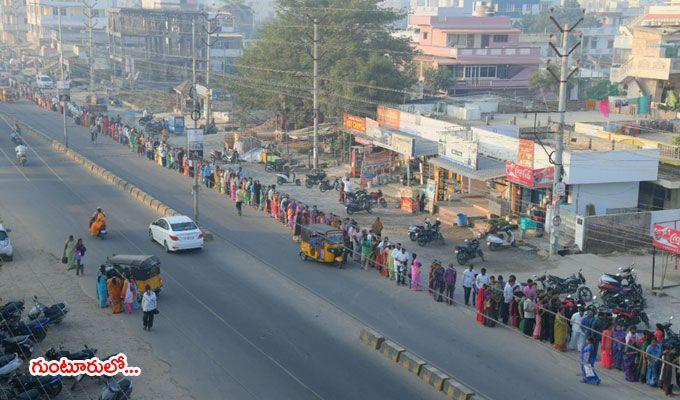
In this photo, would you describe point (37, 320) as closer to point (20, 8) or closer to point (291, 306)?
point (291, 306)

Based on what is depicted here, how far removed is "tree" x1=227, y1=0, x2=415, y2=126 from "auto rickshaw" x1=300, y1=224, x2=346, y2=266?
25.6 metres

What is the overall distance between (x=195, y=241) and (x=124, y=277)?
18.8 ft

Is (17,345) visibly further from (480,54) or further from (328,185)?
(480,54)

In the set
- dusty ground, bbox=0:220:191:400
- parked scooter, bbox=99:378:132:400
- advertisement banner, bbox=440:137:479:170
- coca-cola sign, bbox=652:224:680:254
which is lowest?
dusty ground, bbox=0:220:191:400

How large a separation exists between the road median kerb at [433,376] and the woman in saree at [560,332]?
3636mm

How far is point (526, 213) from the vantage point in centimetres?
3219

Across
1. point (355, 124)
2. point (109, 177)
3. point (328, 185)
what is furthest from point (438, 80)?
point (109, 177)

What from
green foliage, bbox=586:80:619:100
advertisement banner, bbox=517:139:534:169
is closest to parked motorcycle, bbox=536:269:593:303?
advertisement banner, bbox=517:139:534:169

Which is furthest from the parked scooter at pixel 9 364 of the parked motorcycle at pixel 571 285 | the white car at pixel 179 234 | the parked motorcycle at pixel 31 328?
the parked motorcycle at pixel 571 285

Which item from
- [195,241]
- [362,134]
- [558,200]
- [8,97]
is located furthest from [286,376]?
[8,97]

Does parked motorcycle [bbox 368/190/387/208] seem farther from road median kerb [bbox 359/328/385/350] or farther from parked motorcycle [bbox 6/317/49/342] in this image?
parked motorcycle [bbox 6/317/49/342]

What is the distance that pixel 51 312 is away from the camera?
67.2 feet

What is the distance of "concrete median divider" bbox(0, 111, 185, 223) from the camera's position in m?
34.1

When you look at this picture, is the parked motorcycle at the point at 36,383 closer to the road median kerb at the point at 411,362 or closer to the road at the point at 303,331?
the road at the point at 303,331
